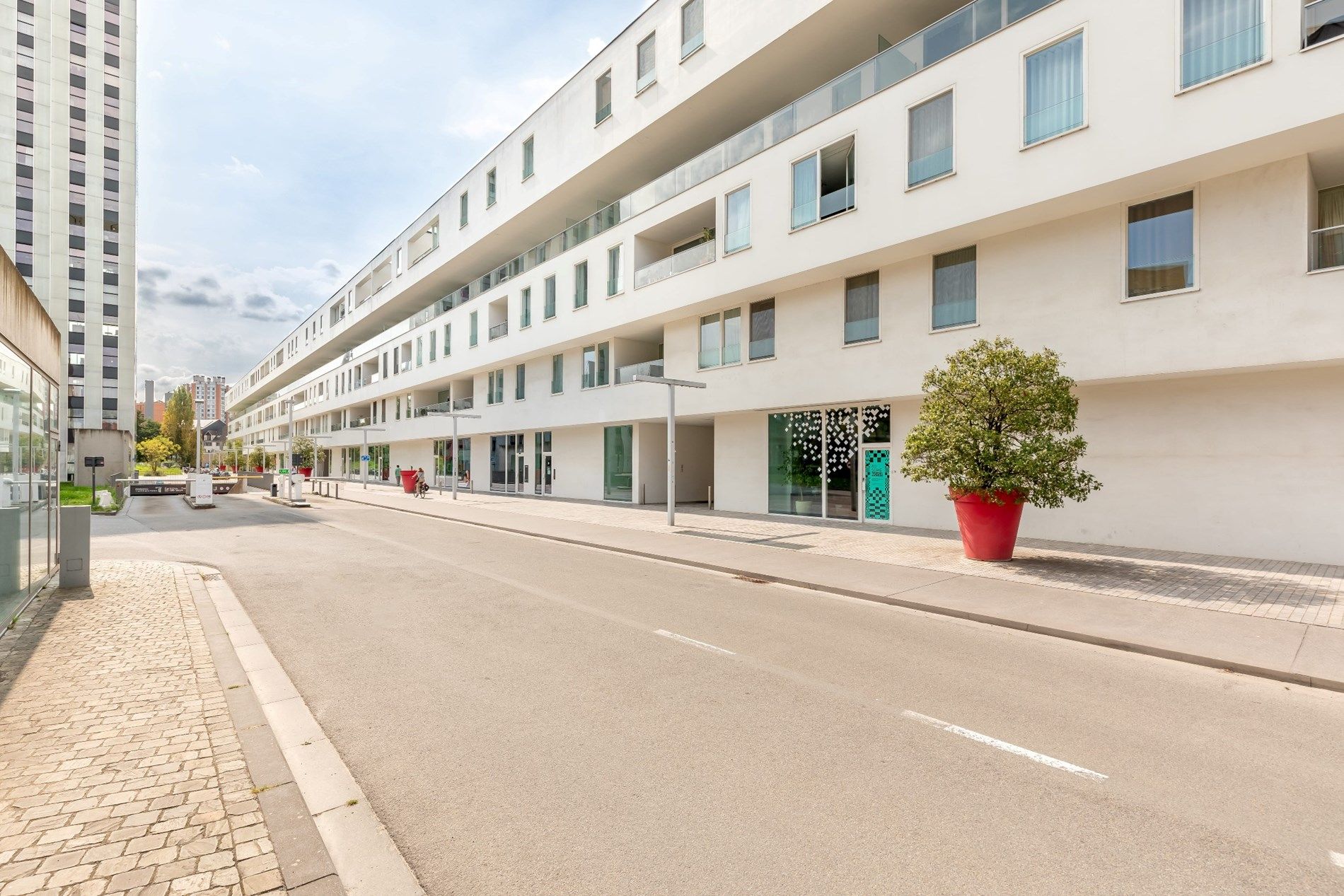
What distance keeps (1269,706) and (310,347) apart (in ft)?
250

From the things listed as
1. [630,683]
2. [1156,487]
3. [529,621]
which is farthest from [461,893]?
[1156,487]

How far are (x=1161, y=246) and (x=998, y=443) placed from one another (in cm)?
518

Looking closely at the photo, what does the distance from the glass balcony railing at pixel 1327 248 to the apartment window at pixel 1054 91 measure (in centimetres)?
416

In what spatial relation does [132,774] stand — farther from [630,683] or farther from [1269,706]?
[1269,706]

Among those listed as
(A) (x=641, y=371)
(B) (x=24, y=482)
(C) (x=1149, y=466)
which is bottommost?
(B) (x=24, y=482)

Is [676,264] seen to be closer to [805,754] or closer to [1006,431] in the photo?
[1006,431]

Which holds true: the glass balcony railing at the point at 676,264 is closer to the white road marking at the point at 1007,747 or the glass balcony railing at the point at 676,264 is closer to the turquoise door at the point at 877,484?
the turquoise door at the point at 877,484

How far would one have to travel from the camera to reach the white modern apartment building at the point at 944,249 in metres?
10.8

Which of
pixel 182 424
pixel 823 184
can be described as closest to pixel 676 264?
pixel 823 184

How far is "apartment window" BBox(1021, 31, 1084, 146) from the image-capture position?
1213 cm

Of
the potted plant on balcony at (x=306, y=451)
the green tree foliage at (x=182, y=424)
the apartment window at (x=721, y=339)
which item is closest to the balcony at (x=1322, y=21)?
the apartment window at (x=721, y=339)

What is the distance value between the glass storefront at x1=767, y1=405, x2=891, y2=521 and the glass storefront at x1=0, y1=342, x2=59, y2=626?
616 inches

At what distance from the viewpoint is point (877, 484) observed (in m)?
16.9

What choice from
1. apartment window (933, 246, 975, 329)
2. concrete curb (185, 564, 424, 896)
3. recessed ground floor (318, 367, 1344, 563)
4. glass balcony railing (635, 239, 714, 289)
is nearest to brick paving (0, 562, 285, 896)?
concrete curb (185, 564, 424, 896)
